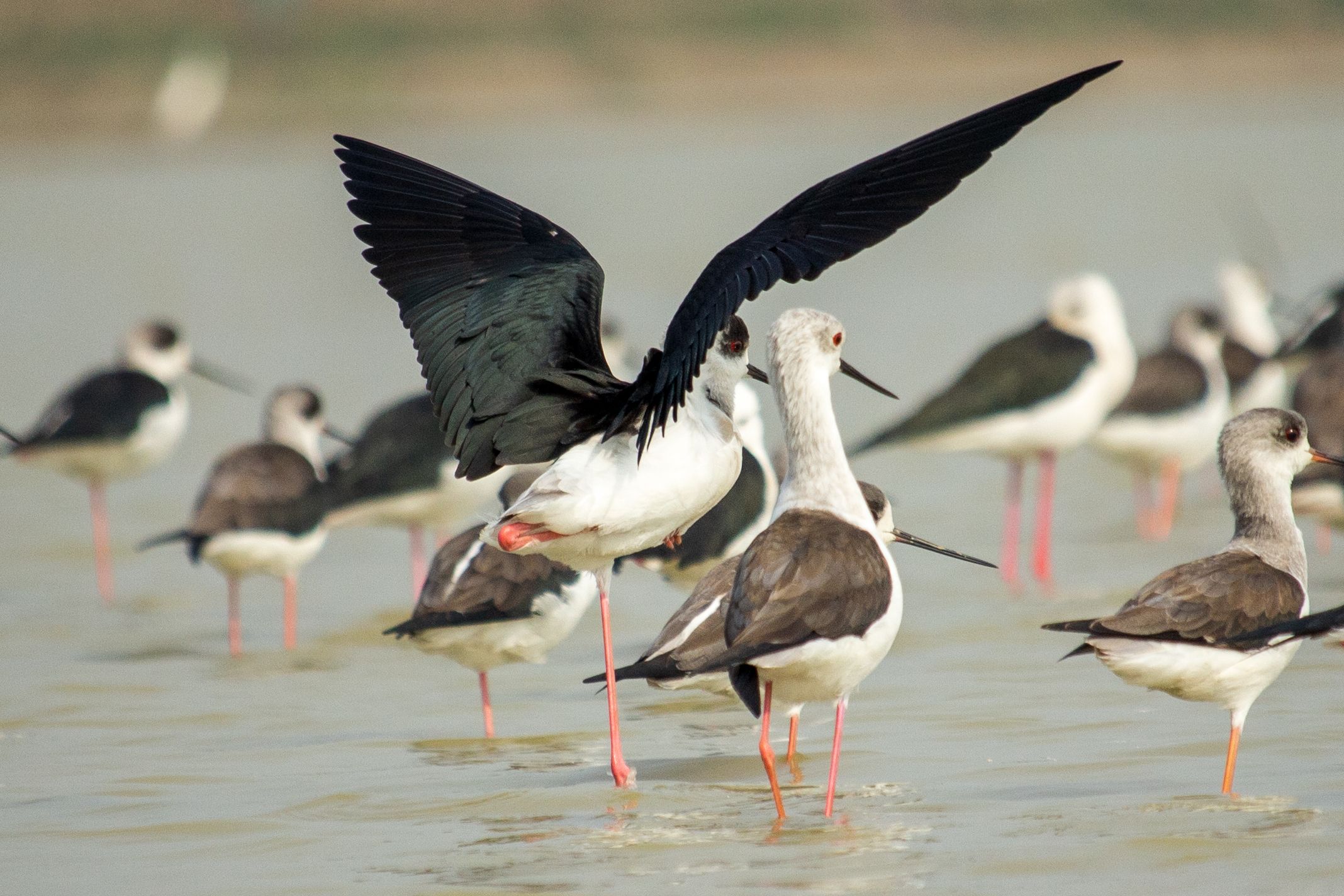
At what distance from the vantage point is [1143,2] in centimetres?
3906

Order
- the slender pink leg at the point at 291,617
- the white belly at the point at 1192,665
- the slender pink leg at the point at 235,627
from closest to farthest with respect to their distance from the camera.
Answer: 1. the white belly at the point at 1192,665
2. the slender pink leg at the point at 235,627
3. the slender pink leg at the point at 291,617

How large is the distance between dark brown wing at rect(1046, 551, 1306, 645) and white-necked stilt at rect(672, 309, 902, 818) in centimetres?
51

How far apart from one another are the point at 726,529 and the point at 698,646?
1.97 m

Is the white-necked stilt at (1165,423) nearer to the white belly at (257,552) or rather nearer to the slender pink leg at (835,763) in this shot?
the white belly at (257,552)

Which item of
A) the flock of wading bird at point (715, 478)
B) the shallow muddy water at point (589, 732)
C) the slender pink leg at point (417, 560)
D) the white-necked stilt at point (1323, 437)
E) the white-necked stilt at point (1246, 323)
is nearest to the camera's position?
the shallow muddy water at point (589, 732)

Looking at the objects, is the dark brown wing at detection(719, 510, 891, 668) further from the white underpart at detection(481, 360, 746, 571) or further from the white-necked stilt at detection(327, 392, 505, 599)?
the white-necked stilt at detection(327, 392, 505, 599)

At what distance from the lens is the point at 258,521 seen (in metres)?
8.23

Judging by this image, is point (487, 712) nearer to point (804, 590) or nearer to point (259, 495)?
point (804, 590)

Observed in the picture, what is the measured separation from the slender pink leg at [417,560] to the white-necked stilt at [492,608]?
2.34 m

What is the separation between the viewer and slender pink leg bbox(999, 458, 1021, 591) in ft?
28.9

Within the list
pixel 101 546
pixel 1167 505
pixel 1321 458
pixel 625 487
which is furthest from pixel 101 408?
pixel 1321 458

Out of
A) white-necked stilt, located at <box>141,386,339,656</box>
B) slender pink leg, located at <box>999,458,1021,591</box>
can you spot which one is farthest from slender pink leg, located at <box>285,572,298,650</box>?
slender pink leg, located at <box>999,458,1021,591</box>

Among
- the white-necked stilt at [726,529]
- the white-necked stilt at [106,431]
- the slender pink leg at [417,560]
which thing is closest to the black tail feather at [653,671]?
the white-necked stilt at [726,529]

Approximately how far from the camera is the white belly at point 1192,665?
16.8 feet
